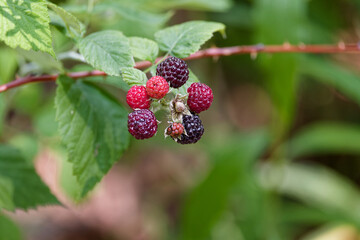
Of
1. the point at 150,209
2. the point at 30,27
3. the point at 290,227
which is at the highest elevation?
the point at 30,27

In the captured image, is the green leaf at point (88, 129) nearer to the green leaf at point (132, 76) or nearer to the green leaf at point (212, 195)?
the green leaf at point (132, 76)

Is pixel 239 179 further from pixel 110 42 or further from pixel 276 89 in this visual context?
pixel 110 42

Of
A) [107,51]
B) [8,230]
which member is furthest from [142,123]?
[8,230]

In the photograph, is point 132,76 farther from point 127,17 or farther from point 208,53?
point 127,17

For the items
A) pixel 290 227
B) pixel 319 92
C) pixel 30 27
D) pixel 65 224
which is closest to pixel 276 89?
pixel 290 227

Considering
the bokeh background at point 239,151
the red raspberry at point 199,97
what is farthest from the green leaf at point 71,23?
the bokeh background at point 239,151
